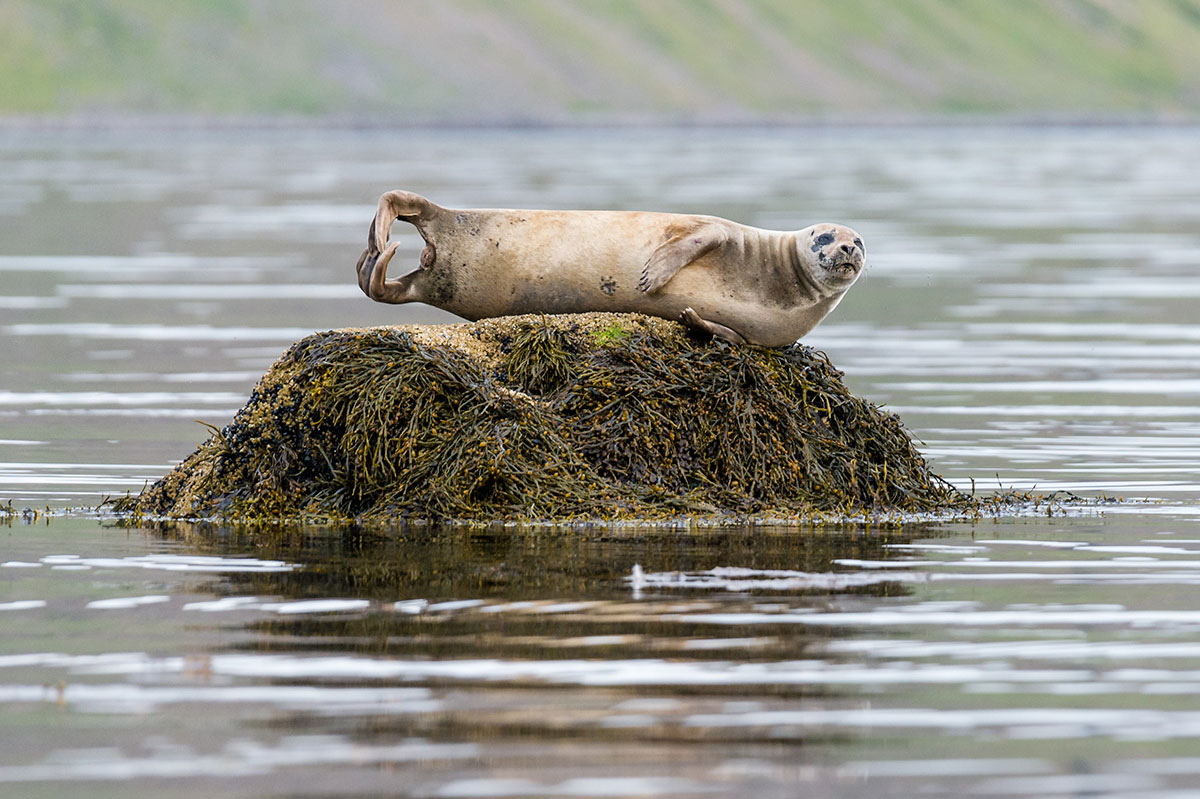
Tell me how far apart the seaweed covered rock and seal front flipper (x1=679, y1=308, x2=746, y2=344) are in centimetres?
8

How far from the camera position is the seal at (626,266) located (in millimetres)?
12430

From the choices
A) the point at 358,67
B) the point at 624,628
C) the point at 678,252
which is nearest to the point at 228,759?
the point at 624,628

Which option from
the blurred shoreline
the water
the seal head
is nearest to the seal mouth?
the seal head

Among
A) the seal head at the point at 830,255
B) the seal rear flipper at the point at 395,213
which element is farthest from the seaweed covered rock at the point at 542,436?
the seal rear flipper at the point at 395,213

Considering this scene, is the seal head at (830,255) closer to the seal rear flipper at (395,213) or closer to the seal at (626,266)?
the seal at (626,266)

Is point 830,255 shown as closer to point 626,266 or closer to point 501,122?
point 626,266

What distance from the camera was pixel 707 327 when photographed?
1217 centimetres

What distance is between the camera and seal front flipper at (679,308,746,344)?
39.8ft

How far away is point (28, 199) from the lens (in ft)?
190

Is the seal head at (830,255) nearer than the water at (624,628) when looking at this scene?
No

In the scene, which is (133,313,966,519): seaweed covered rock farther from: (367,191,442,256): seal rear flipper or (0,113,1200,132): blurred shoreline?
(0,113,1200,132): blurred shoreline

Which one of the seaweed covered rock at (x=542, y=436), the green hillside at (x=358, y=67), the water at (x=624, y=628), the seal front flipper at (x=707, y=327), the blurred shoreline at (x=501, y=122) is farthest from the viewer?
the green hillside at (x=358, y=67)

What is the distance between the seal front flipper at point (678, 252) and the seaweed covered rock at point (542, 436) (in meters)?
0.25

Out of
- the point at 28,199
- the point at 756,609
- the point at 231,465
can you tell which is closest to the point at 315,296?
the point at 231,465
